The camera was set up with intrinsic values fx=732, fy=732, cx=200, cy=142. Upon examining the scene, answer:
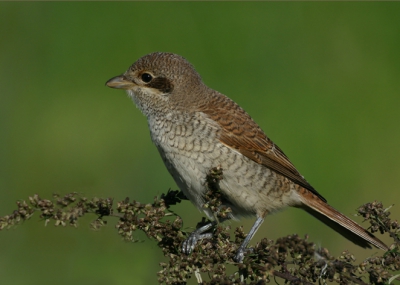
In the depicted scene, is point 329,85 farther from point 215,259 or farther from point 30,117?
point 215,259

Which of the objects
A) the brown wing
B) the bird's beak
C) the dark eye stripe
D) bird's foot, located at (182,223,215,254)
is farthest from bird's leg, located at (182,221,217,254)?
the bird's beak

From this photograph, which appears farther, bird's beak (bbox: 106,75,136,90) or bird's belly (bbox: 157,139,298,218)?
bird's beak (bbox: 106,75,136,90)

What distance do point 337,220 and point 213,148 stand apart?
Result: 3.04 ft

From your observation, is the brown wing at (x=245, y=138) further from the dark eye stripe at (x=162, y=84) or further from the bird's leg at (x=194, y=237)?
the bird's leg at (x=194, y=237)

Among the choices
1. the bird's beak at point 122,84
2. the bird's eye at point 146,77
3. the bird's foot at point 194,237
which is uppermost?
the bird's eye at point 146,77

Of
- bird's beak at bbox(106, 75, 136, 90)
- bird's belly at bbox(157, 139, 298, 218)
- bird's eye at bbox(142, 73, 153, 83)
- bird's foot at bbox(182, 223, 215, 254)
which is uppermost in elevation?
bird's eye at bbox(142, 73, 153, 83)

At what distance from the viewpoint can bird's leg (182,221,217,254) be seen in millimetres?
3311

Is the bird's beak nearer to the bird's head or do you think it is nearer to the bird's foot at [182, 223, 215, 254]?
the bird's head

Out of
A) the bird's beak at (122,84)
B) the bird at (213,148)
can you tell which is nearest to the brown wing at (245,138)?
the bird at (213,148)

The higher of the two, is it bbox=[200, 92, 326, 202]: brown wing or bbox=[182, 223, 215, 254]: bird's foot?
bbox=[200, 92, 326, 202]: brown wing

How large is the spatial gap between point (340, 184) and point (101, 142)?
217cm

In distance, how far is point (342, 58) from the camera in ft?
A: 23.9

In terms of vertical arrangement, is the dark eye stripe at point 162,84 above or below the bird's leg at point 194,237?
above

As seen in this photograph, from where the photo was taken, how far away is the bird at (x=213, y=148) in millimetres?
4098
